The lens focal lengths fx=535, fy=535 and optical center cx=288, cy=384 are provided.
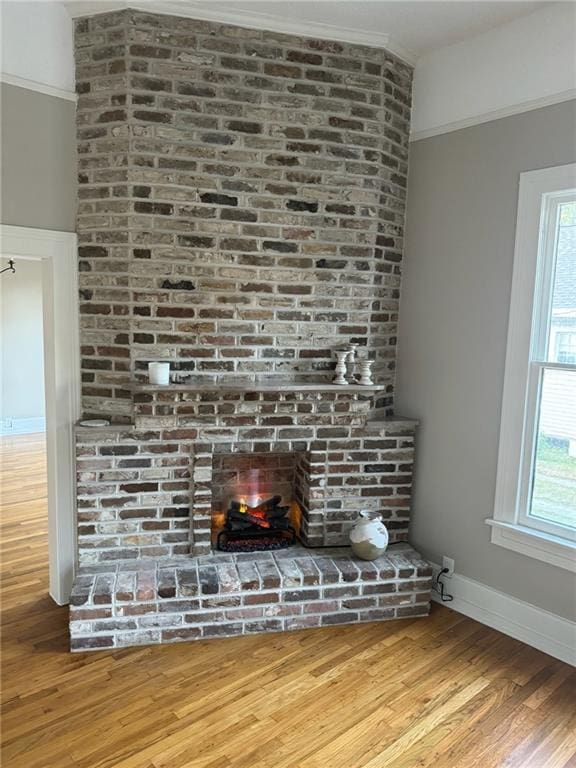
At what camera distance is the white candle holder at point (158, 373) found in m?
2.67

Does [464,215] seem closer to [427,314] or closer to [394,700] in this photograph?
[427,314]

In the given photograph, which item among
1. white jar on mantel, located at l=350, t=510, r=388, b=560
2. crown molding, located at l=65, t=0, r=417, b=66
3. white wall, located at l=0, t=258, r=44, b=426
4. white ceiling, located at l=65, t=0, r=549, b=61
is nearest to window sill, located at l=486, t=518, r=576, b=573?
white jar on mantel, located at l=350, t=510, r=388, b=560

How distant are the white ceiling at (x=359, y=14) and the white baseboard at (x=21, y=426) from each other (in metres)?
5.30

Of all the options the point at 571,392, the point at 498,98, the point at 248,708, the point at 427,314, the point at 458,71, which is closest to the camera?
the point at 248,708

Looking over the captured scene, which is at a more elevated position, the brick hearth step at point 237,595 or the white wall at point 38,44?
the white wall at point 38,44

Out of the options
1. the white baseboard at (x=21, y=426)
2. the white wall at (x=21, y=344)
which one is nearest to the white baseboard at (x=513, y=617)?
the white baseboard at (x=21, y=426)

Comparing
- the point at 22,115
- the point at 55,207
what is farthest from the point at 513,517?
Answer: the point at 22,115

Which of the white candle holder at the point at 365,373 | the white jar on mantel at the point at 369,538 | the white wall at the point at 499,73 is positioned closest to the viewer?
the white wall at the point at 499,73

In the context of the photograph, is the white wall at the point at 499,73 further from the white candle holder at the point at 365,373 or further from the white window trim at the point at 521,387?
the white candle holder at the point at 365,373

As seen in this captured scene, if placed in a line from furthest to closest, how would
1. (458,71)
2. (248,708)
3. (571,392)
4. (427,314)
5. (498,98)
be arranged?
(427,314) < (458,71) < (498,98) < (571,392) < (248,708)

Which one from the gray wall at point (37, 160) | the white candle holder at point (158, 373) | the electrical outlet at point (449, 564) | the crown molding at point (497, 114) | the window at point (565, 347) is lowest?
the electrical outlet at point (449, 564)

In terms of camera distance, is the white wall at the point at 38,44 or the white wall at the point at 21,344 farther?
the white wall at the point at 21,344

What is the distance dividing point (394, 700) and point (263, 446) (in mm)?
1341

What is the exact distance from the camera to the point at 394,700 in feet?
7.32
